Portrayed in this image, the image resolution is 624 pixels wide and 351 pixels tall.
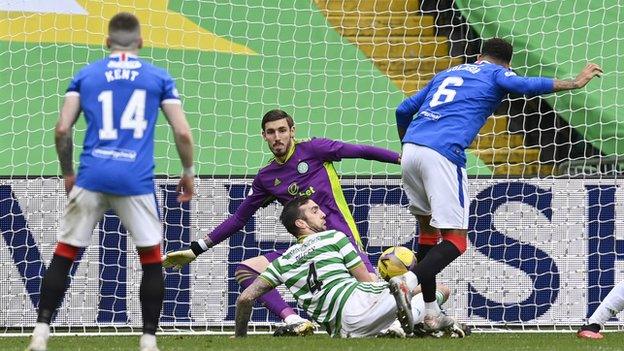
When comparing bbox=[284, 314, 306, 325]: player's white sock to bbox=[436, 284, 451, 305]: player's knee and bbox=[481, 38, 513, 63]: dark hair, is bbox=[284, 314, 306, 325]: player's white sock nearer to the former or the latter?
bbox=[436, 284, 451, 305]: player's knee

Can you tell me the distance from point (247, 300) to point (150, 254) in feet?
5.61

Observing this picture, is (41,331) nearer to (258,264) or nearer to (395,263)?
(258,264)

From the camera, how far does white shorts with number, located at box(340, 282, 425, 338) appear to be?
23.2 feet

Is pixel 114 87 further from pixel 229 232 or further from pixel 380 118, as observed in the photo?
pixel 380 118

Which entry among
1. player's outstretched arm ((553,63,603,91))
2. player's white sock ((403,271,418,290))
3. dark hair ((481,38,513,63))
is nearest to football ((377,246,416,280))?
player's white sock ((403,271,418,290))

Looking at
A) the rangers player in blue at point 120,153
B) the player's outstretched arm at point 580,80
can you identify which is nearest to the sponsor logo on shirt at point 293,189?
the player's outstretched arm at point 580,80

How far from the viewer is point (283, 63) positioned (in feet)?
37.8

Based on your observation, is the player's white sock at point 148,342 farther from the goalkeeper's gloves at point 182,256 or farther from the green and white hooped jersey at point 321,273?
the goalkeeper's gloves at point 182,256

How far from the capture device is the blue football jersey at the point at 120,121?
5566mm

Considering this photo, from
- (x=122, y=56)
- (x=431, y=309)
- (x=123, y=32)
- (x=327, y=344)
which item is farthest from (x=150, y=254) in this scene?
Answer: (x=431, y=309)

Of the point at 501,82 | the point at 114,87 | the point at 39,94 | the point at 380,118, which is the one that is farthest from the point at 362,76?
the point at 114,87

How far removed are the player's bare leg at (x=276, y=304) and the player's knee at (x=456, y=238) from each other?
45.4 inches

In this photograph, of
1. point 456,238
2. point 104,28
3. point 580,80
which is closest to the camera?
point 580,80

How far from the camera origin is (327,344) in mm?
6680
